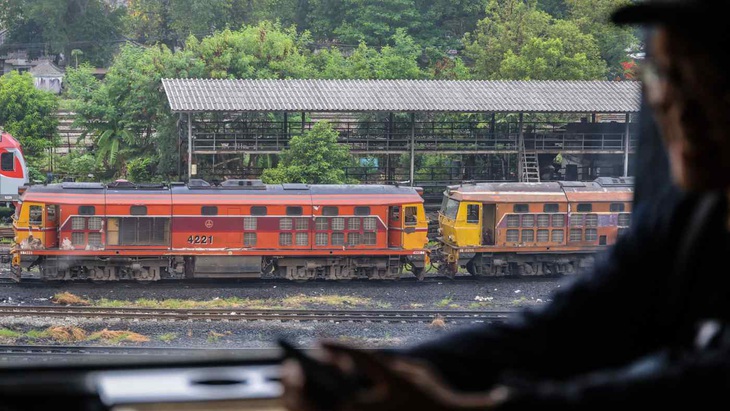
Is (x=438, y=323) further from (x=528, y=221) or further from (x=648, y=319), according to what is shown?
(x=648, y=319)

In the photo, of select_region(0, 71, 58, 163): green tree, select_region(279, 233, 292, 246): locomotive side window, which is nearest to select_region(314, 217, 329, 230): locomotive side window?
select_region(279, 233, 292, 246): locomotive side window

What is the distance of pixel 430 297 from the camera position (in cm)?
1520

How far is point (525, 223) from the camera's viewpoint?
1739cm

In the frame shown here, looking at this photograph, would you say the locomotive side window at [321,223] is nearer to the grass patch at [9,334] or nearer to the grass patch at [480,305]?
the grass patch at [480,305]

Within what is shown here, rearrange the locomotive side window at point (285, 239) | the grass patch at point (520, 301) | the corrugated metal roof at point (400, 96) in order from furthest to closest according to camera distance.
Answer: the corrugated metal roof at point (400, 96), the locomotive side window at point (285, 239), the grass patch at point (520, 301)

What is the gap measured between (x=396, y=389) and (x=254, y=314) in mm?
12379

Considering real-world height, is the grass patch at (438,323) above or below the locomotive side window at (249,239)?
below

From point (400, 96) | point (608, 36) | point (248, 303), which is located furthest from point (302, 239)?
point (608, 36)

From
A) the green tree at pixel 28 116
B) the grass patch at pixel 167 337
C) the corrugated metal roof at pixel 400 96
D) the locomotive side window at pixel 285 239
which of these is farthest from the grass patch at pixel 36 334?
the green tree at pixel 28 116

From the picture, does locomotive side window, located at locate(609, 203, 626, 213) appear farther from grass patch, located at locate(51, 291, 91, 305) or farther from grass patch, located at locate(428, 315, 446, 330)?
grass patch, located at locate(51, 291, 91, 305)

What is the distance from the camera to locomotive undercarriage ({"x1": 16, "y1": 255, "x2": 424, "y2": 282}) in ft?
52.6

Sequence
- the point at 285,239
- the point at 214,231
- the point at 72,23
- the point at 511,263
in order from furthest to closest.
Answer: the point at 72,23 → the point at 511,263 → the point at 285,239 → the point at 214,231

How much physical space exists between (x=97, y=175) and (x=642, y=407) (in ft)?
72.8

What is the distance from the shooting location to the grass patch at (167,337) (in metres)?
12.0
